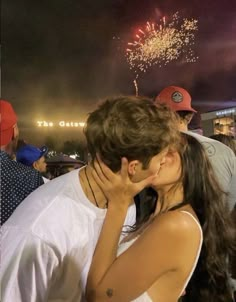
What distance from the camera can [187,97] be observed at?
350cm

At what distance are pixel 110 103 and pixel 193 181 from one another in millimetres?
594

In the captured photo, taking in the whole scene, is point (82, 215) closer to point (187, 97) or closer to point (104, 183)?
point (104, 183)

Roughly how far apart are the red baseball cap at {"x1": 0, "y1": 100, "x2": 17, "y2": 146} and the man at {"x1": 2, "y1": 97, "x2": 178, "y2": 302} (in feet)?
2.13

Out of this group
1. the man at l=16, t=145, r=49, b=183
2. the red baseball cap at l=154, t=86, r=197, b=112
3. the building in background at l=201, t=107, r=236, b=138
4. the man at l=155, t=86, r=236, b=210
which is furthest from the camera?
the building in background at l=201, t=107, r=236, b=138

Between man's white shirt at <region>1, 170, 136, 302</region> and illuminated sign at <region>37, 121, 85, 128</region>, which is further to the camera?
illuminated sign at <region>37, 121, 85, 128</region>

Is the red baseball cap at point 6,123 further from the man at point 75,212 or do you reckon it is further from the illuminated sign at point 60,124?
the illuminated sign at point 60,124

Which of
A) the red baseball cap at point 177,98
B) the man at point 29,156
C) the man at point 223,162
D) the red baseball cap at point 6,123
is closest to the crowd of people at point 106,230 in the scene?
the red baseball cap at point 6,123

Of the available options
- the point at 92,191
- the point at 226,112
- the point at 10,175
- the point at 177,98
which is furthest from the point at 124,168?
the point at 226,112

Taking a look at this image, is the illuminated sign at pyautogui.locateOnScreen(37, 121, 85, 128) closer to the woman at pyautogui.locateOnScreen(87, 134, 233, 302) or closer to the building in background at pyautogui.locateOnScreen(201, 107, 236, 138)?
the building in background at pyautogui.locateOnScreen(201, 107, 236, 138)

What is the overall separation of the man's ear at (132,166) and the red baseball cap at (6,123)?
2.81ft

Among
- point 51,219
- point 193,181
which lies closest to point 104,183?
point 51,219

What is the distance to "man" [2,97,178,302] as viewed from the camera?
51.6 inches

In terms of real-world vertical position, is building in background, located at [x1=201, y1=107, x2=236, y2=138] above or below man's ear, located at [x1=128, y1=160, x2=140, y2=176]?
below

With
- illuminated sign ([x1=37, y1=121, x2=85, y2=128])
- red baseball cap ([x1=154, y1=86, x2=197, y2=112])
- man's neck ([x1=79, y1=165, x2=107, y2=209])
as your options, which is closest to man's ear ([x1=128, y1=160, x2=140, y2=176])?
man's neck ([x1=79, y1=165, x2=107, y2=209])
